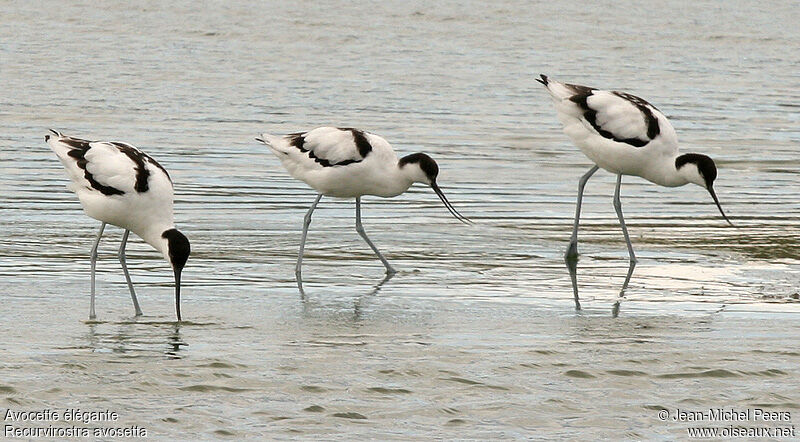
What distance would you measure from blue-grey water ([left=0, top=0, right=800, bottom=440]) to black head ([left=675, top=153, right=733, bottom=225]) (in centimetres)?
50

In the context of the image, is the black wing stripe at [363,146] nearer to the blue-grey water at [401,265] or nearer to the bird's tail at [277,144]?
the bird's tail at [277,144]

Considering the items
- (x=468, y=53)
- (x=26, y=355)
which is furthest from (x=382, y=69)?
(x=26, y=355)

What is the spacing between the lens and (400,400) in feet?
22.2

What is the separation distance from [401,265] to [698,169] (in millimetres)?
2432

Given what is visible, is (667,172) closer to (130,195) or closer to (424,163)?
(424,163)

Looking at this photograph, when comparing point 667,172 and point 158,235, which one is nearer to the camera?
point 158,235

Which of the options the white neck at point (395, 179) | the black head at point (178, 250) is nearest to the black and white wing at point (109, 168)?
the black head at point (178, 250)

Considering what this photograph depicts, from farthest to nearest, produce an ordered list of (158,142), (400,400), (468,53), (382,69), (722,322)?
(468,53)
(382,69)
(158,142)
(722,322)
(400,400)

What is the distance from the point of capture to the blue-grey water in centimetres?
679

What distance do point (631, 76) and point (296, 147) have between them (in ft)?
44.7

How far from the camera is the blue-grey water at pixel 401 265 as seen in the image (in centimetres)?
679

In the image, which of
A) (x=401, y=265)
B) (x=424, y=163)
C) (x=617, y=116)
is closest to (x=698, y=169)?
(x=617, y=116)

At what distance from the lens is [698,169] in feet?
37.4

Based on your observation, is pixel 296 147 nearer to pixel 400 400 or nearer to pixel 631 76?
pixel 400 400
